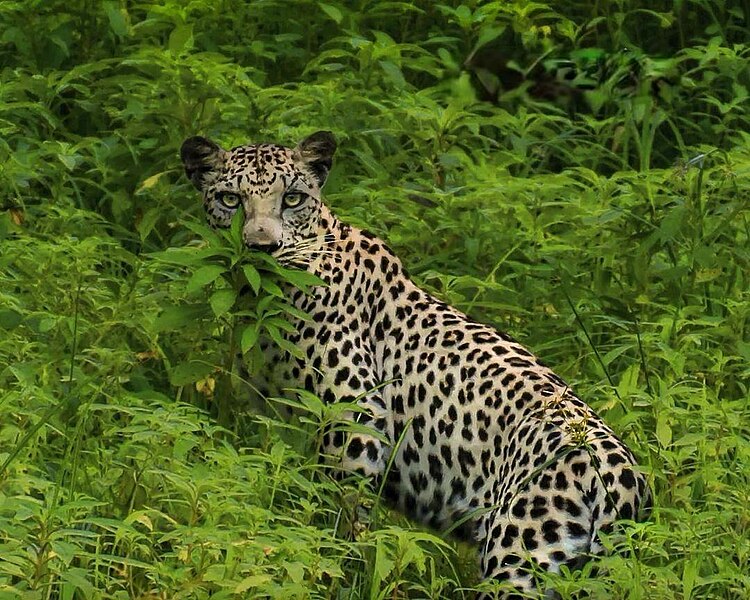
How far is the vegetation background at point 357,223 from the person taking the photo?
5.23 meters

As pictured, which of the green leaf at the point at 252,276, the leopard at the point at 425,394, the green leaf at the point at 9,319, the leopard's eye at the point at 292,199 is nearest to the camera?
the leopard at the point at 425,394

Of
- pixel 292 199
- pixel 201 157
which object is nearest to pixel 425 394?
pixel 292 199

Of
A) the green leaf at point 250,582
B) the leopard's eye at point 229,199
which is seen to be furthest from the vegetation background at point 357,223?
the leopard's eye at point 229,199

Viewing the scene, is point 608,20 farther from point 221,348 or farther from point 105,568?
point 105,568

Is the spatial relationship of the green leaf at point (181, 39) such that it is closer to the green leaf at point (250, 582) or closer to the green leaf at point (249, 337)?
the green leaf at point (249, 337)

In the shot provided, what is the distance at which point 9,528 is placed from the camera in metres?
5.01

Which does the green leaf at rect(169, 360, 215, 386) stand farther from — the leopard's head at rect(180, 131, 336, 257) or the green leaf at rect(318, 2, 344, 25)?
the green leaf at rect(318, 2, 344, 25)

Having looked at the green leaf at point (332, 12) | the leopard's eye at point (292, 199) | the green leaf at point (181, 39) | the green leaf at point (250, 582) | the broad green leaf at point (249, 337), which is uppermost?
the leopard's eye at point (292, 199)

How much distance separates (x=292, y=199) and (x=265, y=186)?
0.11 meters

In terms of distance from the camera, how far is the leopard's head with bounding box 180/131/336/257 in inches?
246

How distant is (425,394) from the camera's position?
6.03 meters

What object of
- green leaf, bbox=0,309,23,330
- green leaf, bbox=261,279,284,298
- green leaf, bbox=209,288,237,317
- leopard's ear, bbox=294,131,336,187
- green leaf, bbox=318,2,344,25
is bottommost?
green leaf, bbox=0,309,23,330

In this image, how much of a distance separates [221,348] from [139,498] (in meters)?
1.09

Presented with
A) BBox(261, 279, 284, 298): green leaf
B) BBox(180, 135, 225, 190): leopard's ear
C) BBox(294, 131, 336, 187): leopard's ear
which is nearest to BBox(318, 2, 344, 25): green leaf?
BBox(294, 131, 336, 187): leopard's ear
